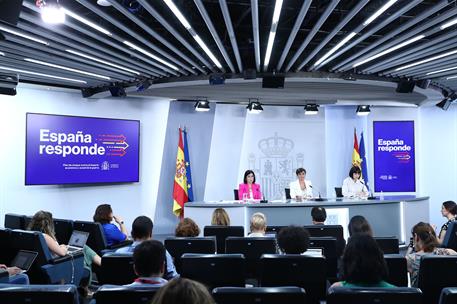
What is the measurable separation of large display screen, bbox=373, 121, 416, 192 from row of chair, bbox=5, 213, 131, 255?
794 cm

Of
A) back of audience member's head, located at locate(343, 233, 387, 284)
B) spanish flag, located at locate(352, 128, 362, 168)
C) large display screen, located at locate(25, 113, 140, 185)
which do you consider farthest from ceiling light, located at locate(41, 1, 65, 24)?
spanish flag, located at locate(352, 128, 362, 168)

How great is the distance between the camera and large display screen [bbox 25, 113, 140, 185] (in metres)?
8.02

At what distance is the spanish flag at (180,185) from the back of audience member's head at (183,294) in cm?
854

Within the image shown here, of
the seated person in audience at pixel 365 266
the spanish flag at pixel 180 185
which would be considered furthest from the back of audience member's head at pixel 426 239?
the spanish flag at pixel 180 185

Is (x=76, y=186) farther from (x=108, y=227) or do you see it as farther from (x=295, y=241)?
(x=295, y=241)

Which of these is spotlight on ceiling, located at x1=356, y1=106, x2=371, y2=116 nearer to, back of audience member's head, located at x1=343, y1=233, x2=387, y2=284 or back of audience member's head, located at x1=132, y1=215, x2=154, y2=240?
back of audience member's head, located at x1=132, y1=215, x2=154, y2=240

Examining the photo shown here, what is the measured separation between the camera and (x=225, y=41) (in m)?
6.80

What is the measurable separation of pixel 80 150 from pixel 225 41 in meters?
3.81

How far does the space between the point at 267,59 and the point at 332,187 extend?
5717mm

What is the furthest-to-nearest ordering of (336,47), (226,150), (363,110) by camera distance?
(226,150) < (363,110) < (336,47)

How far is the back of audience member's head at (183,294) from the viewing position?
48.3 inches

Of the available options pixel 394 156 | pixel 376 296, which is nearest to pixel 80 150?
pixel 376 296

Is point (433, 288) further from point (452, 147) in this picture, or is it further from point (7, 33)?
point (452, 147)

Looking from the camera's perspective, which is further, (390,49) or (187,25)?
(390,49)
